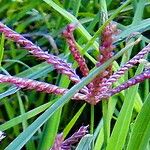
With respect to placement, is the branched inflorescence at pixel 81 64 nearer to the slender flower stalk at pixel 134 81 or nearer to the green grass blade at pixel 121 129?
the slender flower stalk at pixel 134 81

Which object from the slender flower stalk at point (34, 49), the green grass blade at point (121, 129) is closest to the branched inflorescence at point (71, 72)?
the slender flower stalk at point (34, 49)

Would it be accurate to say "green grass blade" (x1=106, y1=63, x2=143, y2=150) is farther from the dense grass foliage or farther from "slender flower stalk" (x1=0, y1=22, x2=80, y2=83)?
"slender flower stalk" (x1=0, y1=22, x2=80, y2=83)

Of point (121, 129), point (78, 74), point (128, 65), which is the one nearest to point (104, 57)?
point (128, 65)

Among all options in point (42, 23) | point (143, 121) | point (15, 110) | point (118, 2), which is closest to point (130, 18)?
point (118, 2)

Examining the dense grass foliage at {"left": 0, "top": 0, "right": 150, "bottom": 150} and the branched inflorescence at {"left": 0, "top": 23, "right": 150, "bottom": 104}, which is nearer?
the branched inflorescence at {"left": 0, "top": 23, "right": 150, "bottom": 104}

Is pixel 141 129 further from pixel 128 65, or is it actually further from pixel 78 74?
pixel 78 74

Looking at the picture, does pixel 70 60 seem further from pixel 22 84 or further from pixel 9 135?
pixel 22 84

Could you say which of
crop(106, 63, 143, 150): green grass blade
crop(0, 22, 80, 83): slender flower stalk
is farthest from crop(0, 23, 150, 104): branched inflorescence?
crop(106, 63, 143, 150): green grass blade

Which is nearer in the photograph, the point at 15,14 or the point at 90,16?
the point at 90,16
